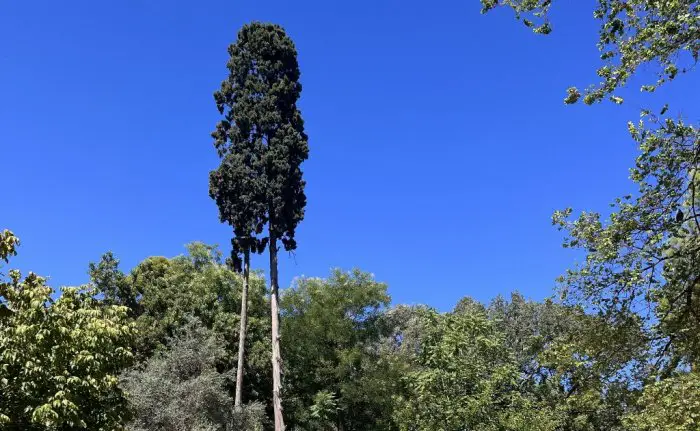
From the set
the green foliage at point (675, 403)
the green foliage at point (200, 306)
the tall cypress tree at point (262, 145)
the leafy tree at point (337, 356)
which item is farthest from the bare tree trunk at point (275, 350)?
the green foliage at point (675, 403)

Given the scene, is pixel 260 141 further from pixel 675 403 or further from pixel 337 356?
pixel 675 403

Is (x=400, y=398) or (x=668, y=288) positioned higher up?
(x=400, y=398)

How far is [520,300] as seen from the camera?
31.6 metres

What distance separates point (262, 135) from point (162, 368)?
34.2 feet

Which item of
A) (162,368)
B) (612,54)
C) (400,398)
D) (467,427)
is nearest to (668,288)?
(612,54)

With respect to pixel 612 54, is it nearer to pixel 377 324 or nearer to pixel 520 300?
pixel 377 324

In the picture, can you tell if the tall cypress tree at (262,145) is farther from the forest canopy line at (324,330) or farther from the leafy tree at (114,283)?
the leafy tree at (114,283)

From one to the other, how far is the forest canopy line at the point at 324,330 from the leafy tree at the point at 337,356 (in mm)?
91

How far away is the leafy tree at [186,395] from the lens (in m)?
17.6

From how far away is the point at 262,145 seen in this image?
953 inches

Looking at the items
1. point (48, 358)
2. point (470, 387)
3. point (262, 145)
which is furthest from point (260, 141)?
point (48, 358)

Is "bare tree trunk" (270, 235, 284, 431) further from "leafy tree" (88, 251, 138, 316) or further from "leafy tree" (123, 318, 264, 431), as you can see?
"leafy tree" (88, 251, 138, 316)

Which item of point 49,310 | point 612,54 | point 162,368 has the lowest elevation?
point 49,310

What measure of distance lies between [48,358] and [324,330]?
59.6ft
